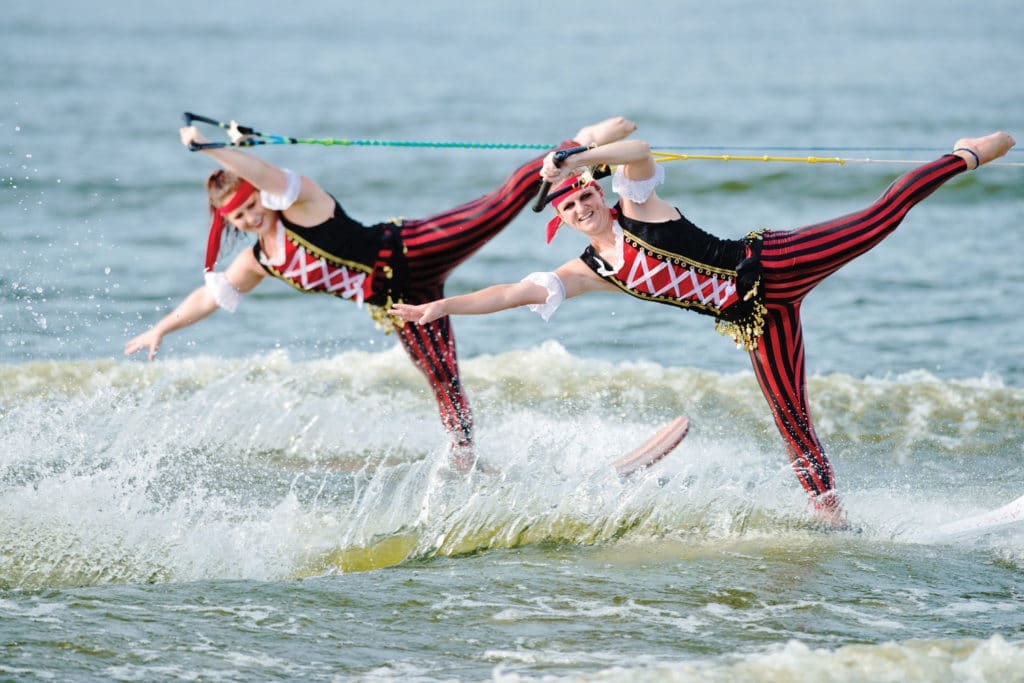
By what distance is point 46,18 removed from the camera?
150 feet

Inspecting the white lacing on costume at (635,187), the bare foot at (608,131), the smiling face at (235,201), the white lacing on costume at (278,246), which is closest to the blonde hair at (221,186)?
the smiling face at (235,201)

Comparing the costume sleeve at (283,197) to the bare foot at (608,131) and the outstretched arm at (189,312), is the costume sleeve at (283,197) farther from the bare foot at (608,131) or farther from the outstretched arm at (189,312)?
the bare foot at (608,131)

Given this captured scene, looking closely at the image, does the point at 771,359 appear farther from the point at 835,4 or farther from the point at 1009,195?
the point at 835,4

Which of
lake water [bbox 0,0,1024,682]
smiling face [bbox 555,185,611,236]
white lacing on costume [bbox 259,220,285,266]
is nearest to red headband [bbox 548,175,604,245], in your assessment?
smiling face [bbox 555,185,611,236]

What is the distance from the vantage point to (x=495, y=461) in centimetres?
790

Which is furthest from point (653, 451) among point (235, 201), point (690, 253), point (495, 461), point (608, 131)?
point (235, 201)

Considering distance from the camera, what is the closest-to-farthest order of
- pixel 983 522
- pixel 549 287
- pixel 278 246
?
pixel 549 287 → pixel 278 246 → pixel 983 522

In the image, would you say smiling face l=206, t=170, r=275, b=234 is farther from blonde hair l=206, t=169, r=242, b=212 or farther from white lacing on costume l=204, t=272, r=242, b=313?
white lacing on costume l=204, t=272, r=242, b=313

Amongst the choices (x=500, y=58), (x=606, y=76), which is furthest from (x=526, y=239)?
(x=500, y=58)

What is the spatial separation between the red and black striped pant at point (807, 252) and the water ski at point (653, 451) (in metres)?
0.83

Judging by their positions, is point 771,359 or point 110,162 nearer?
point 771,359

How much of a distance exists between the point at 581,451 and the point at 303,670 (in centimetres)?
280

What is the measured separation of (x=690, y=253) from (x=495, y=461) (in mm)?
2174

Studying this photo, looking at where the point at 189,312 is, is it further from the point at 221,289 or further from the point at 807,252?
the point at 807,252
